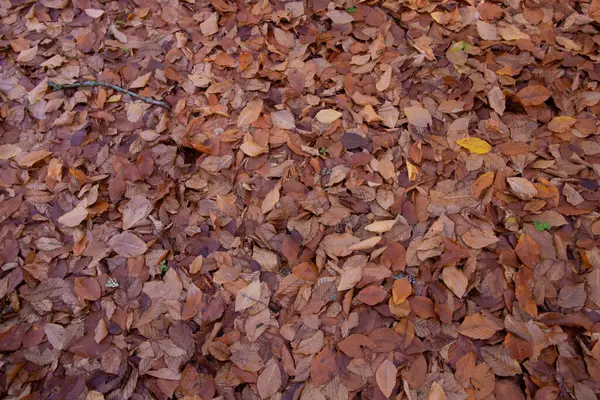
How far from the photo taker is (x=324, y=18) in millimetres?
2434

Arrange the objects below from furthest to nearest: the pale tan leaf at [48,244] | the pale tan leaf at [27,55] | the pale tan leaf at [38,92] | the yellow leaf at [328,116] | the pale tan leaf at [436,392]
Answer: the pale tan leaf at [27,55]
the pale tan leaf at [38,92]
the yellow leaf at [328,116]
the pale tan leaf at [48,244]
the pale tan leaf at [436,392]

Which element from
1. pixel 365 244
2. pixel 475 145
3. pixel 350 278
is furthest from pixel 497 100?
pixel 350 278

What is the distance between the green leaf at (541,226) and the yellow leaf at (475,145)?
0.37m

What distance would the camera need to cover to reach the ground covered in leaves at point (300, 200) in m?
1.60

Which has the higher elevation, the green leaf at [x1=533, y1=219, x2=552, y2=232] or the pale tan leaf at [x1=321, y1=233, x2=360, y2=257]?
the green leaf at [x1=533, y1=219, x2=552, y2=232]

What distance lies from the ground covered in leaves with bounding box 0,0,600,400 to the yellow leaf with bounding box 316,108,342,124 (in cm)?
4

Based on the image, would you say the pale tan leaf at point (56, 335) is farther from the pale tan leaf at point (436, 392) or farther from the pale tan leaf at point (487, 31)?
the pale tan leaf at point (487, 31)

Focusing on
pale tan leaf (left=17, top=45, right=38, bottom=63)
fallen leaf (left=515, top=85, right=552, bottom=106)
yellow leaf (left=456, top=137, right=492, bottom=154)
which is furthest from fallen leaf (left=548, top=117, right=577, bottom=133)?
pale tan leaf (left=17, top=45, right=38, bottom=63)

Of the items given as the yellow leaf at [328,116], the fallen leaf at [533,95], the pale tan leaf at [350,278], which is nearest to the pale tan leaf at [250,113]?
the yellow leaf at [328,116]

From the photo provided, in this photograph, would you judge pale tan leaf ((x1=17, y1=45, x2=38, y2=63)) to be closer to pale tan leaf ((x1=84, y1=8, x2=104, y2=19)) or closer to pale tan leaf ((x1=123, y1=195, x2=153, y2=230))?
pale tan leaf ((x1=84, y1=8, x2=104, y2=19))

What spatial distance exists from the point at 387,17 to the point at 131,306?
1905 mm

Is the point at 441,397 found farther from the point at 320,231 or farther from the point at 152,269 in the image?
the point at 152,269

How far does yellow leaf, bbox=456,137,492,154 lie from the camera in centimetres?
199

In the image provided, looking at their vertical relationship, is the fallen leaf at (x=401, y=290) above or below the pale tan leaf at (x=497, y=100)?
below
